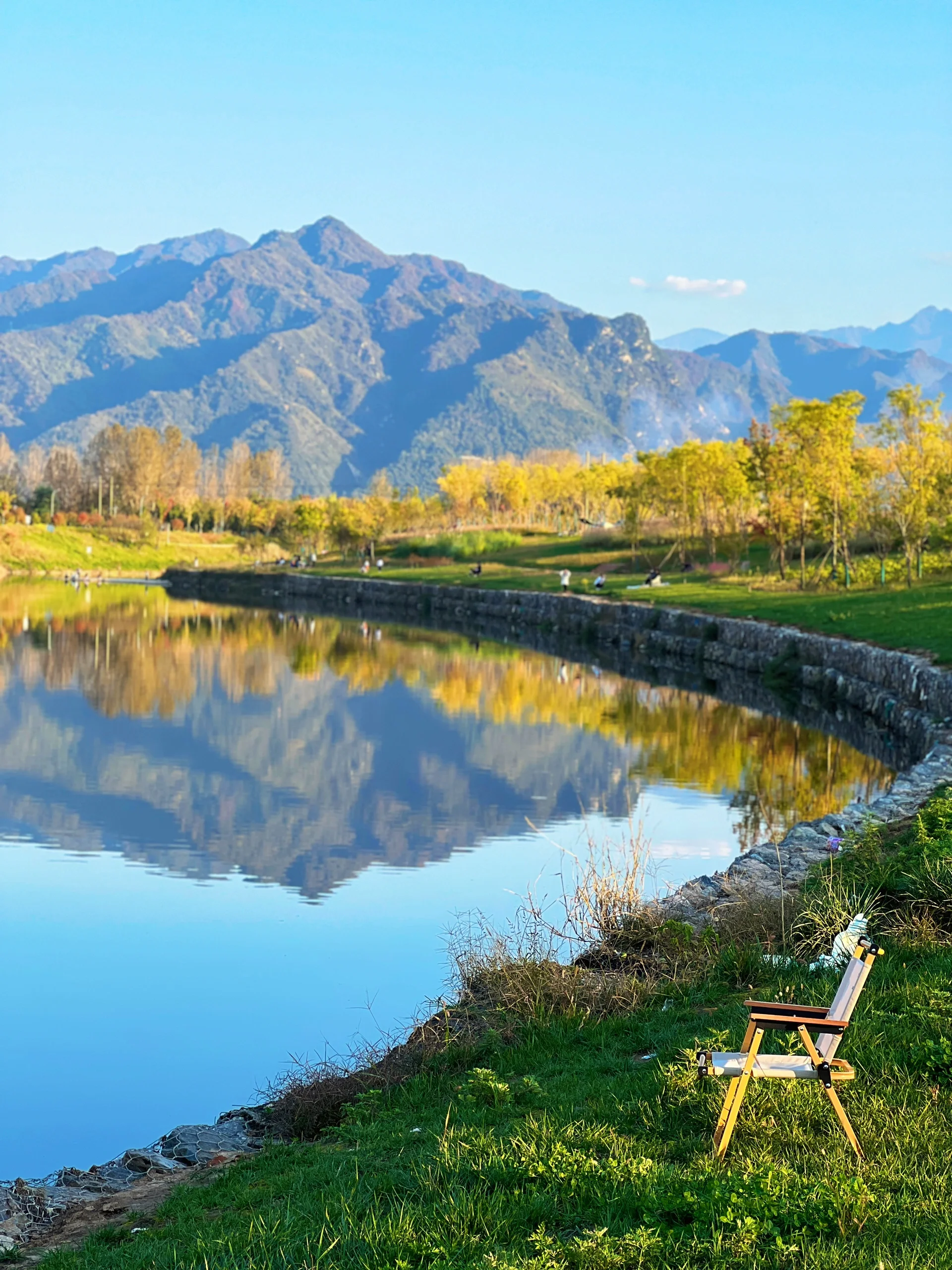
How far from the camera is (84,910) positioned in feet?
Result: 46.3

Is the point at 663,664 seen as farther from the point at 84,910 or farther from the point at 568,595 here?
the point at 84,910

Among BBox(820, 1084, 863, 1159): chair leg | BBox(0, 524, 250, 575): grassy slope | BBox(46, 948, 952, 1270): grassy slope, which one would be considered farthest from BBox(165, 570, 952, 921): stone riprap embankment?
BBox(0, 524, 250, 575): grassy slope

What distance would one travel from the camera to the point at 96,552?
10000 centimetres

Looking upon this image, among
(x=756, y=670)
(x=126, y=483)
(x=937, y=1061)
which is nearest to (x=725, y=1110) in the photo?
(x=937, y=1061)

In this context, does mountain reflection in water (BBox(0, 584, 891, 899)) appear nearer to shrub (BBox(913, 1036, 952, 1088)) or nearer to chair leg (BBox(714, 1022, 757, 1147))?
shrub (BBox(913, 1036, 952, 1088))

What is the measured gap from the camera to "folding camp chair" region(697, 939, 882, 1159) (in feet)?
17.6

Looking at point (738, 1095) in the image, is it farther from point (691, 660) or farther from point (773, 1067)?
point (691, 660)

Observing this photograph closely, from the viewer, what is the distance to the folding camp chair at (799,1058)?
538cm

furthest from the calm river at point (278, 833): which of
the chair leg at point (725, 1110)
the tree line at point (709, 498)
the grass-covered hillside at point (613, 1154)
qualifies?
the tree line at point (709, 498)

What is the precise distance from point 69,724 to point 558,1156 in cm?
2385

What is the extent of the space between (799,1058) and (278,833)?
1296 centimetres

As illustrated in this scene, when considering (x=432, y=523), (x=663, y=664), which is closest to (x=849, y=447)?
(x=663, y=664)

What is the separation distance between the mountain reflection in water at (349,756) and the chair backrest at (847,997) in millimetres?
10003

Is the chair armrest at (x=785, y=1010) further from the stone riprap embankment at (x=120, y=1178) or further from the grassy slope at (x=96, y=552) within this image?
the grassy slope at (x=96, y=552)
